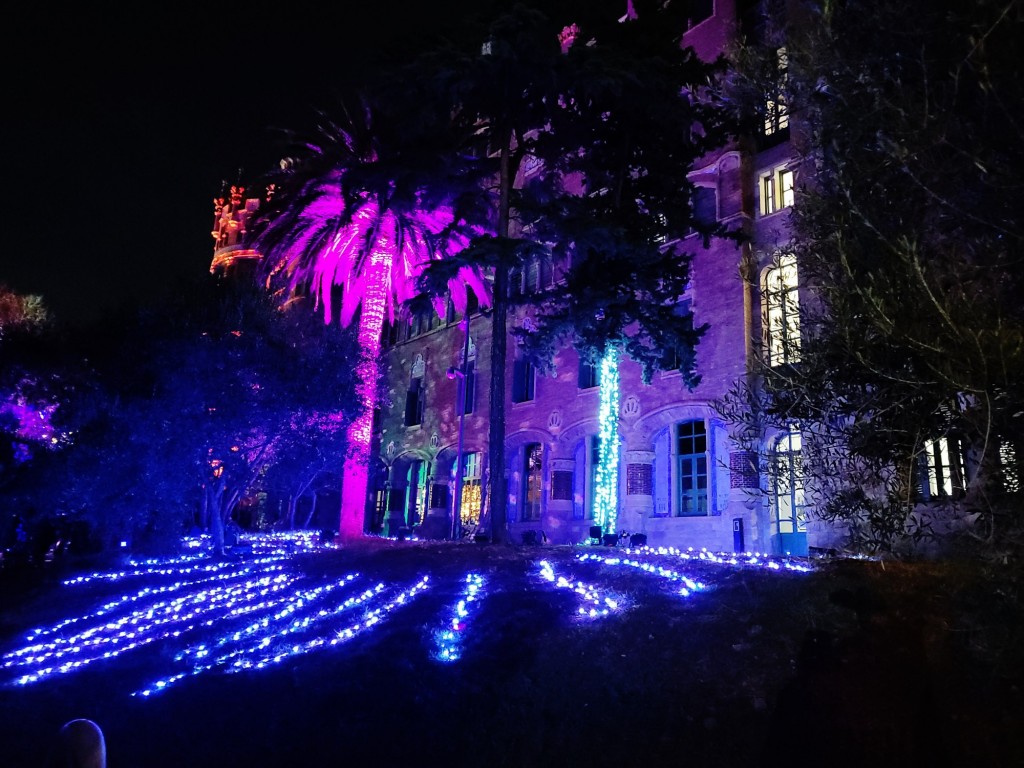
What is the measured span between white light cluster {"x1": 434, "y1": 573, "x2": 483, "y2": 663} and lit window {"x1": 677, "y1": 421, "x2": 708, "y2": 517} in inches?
348

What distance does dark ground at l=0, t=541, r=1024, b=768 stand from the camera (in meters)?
5.61

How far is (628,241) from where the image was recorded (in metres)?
13.0

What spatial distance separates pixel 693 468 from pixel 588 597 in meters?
9.44

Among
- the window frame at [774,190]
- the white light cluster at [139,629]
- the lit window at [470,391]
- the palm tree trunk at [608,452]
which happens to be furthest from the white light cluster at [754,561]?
the lit window at [470,391]

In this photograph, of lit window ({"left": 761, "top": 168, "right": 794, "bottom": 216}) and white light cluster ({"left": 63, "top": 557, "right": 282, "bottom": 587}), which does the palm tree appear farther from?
lit window ({"left": 761, "top": 168, "right": 794, "bottom": 216})

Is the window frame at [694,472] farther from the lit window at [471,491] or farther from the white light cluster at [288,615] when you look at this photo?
the white light cluster at [288,615]

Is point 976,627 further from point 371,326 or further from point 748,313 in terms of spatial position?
point 371,326

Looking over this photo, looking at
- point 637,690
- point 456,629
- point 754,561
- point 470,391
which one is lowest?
point 637,690

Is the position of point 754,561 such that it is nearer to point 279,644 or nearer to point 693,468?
point 693,468

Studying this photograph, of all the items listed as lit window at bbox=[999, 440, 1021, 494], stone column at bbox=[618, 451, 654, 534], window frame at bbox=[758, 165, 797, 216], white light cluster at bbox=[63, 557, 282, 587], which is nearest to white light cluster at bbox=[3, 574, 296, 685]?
white light cluster at bbox=[63, 557, 282, 587]

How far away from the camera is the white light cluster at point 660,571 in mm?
8997

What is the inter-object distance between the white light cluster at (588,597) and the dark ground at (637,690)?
0.71ft

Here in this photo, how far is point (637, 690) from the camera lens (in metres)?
6.58

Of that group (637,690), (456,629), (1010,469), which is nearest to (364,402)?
(456,629)
